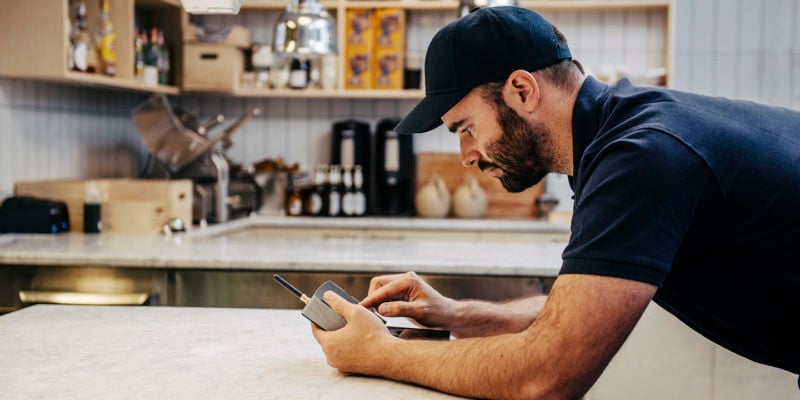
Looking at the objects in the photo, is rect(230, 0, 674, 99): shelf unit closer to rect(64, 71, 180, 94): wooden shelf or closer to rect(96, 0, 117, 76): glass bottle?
rect(64, 71, 180, 94): wooden shelf

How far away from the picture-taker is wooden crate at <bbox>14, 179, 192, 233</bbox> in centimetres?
351

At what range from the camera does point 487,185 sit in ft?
16.0

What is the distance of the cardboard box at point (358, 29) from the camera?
4715mm

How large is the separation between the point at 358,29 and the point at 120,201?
1.73 metres

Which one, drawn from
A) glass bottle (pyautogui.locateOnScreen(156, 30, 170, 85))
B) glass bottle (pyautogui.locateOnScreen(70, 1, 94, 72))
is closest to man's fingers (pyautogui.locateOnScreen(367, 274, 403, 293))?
glass bottle (pyautogui.locateOnScreen(70, 1, 94, 72))

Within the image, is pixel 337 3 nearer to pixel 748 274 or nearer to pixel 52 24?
pixel 52 24

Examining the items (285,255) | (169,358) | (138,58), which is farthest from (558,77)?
(138,58)

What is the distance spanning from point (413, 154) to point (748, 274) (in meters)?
3.72

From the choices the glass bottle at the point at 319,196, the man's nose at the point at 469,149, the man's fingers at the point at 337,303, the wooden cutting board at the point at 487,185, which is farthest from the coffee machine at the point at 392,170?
the man's fingers at the point at 337,303

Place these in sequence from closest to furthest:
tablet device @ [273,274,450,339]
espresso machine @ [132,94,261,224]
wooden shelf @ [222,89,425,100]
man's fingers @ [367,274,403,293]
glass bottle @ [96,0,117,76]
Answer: tablet device @ [273,274,450,339], man's fingers @ [367,274,403,293], glass bottle @ [96,0,117,76], espresso machine @ [132,94,261,224], wooden shelf @ [222,89,425,100]

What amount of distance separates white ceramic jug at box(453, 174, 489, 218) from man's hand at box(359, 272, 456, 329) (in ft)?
10.3

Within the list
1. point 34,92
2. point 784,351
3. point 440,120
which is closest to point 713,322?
point 784,351

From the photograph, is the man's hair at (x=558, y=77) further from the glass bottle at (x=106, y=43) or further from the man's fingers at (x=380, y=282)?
the glass bottle at (x=106, y=43)

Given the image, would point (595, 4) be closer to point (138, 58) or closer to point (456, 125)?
point (138, 58)
